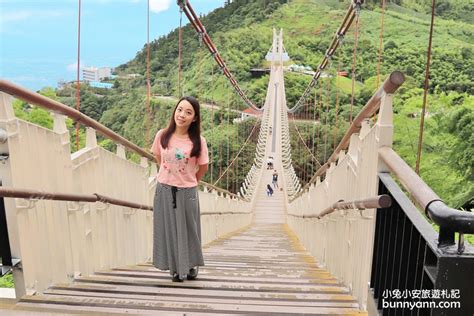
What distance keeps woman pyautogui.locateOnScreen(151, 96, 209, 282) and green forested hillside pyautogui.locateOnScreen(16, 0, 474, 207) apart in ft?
3.60

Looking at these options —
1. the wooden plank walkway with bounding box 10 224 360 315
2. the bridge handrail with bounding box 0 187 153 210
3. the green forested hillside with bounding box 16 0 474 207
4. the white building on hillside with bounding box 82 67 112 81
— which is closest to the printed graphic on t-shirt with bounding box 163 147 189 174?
the bridge handrail with bounding box 0 187 153 210

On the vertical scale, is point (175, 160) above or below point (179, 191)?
above

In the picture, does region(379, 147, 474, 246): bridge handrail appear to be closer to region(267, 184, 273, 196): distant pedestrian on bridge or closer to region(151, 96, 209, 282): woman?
region(151, 96, 209, 282): woman

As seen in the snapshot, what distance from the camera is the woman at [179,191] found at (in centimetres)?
247

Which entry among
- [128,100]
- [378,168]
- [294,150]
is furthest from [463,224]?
[294,150]

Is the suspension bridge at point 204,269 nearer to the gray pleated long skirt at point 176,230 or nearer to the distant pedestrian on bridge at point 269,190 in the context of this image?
the gray pleated long skirt at point 176,230

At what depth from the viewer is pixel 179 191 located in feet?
8.24

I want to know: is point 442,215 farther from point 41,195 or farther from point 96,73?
point 96,73

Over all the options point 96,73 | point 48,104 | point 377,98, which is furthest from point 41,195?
point 96,73

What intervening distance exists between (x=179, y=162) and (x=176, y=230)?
371 millimetres

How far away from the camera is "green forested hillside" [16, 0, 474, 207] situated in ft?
32.4

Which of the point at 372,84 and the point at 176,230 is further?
the point at 372,84

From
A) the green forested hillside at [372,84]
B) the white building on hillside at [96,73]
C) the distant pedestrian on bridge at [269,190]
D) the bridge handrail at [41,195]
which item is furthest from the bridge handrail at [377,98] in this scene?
the distant pedestrian on bridge at [269,190]

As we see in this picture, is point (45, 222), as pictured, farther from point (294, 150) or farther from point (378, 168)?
point (294, 150)
